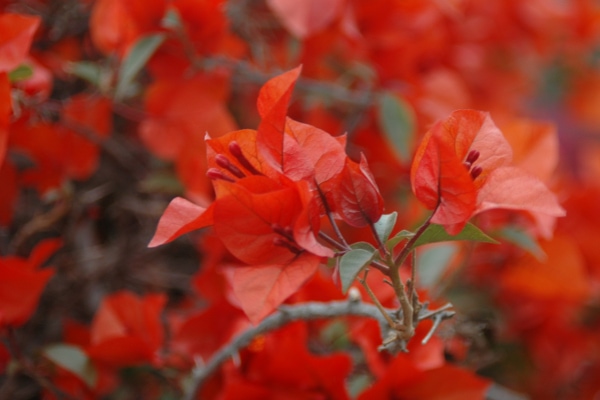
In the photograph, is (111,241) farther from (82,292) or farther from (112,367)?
(112,367)

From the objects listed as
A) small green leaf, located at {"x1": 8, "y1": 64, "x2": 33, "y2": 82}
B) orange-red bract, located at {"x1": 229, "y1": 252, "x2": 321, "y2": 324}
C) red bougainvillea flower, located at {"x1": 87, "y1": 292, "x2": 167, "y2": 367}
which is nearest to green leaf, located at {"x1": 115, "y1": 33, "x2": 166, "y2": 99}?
small green leaf, located at {"x1": 8, "y1": 64, "x2": 33, "y2": 82}

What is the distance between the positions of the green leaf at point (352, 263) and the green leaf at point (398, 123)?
42 centimetres

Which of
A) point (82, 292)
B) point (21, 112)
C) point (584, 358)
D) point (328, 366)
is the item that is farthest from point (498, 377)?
point (21, 112)

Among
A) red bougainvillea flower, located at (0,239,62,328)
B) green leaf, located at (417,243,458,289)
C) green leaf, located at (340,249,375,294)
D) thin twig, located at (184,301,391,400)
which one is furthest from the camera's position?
green leaf, located at (417,243,458,289)

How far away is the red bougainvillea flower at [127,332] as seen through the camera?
635mm

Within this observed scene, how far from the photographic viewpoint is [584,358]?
1.02 metres

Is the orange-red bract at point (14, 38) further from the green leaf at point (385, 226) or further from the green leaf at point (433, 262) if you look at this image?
the green leaf at point (433, 262)

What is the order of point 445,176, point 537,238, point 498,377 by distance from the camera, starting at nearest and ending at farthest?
point 445,176 < point 537,238 < point 498,377

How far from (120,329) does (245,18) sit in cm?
46

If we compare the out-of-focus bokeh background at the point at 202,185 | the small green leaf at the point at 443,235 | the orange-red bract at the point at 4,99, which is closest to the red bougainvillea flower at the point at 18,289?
the out-of-focus bokeh background at the point at 202,185

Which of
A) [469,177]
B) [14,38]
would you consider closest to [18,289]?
[14,38]

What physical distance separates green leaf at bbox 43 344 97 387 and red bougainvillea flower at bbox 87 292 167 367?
0.01 m

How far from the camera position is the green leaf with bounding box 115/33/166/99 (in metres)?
0.65

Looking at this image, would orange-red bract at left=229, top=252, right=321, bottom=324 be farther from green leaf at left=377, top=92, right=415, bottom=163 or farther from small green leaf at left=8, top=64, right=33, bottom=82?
green leaf at left=377, top=92, right=415, bottom=163
